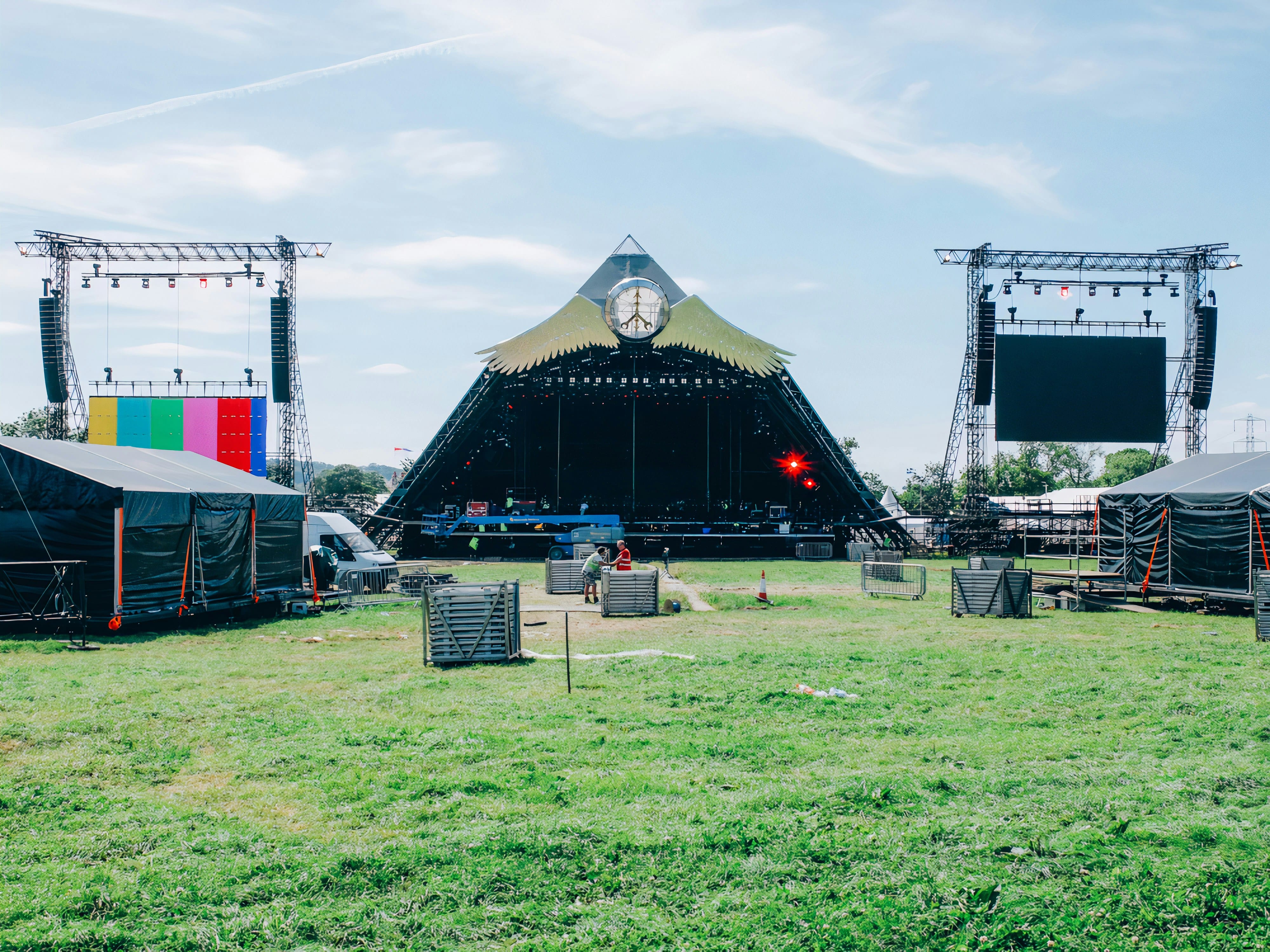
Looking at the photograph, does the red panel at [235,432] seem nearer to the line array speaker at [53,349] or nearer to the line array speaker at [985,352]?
the line array speaker at [53,349]

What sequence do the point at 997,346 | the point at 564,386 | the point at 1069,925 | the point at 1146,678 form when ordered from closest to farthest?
1. the point at 1069,925
2. the point at 1146,678
3. the point at 997,346
4. the point at 564,386

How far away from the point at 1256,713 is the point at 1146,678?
1.94 metres

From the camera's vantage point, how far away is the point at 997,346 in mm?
44812

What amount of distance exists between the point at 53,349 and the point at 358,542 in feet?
104

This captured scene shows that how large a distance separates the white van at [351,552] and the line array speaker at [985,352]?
107ft

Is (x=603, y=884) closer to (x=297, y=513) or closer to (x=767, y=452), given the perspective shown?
(x=297, y=513)

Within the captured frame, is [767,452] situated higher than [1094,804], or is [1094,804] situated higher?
[767,452]

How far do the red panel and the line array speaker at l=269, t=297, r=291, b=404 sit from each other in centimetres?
193

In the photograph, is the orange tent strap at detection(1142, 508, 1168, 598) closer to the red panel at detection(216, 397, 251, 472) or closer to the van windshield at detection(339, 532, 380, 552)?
the van windshield at detection(339, 532, 380, 552)

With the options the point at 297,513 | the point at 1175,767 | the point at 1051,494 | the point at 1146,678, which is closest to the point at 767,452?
the point at 1051,494

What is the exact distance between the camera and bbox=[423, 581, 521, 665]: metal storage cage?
1177cm

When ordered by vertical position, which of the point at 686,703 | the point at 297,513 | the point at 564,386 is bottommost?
the point at 686,703

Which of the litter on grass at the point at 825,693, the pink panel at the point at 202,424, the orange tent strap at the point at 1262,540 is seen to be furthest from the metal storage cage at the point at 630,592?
the pink panel at the point at 202,424

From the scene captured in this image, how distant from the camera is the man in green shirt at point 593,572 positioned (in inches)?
786
